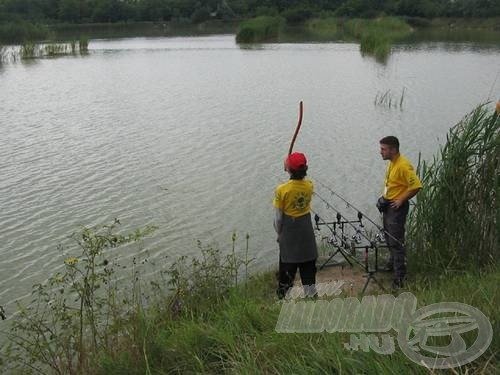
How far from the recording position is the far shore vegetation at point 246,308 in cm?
352

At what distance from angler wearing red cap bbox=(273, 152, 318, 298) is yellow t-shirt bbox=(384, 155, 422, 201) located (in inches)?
45.1

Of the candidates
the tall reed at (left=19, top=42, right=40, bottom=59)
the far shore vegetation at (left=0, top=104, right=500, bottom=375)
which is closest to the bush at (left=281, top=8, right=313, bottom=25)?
the tall reed at (left=19, top=42, right=40, bottom=59)

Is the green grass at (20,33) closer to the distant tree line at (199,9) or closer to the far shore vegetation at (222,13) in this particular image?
the far shore vegetation at (222,13)

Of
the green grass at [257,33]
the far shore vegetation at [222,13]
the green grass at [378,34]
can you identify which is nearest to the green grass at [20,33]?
the far shore vegetation at [222,13]

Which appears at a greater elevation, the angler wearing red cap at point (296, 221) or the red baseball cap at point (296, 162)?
the red baseball cap at point (296, 162)

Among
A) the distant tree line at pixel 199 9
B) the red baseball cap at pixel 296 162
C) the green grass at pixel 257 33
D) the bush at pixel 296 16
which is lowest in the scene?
the red baseball cap at pixel 296 162

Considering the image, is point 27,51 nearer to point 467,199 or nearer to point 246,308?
point 467,199

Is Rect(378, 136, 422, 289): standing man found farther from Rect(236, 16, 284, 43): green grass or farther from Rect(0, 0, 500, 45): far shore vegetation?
Rect(0, 0, 500, 45): far shore vegetation

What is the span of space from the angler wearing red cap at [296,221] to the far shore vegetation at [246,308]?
452mm

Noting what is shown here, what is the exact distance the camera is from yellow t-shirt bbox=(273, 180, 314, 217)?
494cm

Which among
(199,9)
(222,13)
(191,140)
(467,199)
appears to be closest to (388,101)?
(191,140)

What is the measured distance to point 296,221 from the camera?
5055 mm

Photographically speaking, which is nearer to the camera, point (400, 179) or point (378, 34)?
point (400, 179)

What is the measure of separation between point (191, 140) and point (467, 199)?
9725mm
